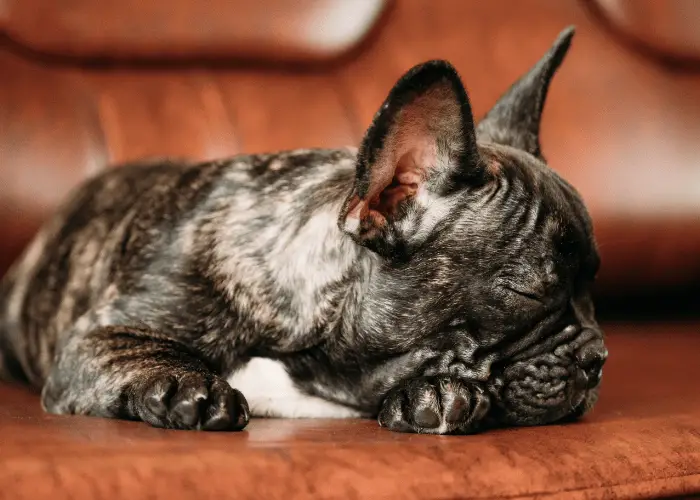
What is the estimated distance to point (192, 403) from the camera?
3.95 feet

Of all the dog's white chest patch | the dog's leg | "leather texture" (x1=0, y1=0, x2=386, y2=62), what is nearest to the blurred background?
"leather texture" (x1=0, y1=0, x2=386, y2=62)

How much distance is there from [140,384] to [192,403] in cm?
12

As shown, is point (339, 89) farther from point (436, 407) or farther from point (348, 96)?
point (436, 407)

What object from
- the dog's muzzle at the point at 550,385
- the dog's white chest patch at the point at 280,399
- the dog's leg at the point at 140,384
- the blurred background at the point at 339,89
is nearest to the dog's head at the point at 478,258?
the dog's muzzle at the point at 550,385

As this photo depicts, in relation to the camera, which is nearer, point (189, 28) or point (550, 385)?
point (550, 385)

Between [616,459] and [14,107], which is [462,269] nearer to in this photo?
[616,459]

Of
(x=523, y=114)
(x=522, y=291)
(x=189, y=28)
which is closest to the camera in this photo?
(x=522, y=291)

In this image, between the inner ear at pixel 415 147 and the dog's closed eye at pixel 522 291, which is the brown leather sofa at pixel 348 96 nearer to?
the dog's closed eye at pixel 522 291

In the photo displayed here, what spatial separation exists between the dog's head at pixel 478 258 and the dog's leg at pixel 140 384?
0.85ft

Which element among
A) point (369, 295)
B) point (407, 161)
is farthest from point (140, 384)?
point (407, 161)

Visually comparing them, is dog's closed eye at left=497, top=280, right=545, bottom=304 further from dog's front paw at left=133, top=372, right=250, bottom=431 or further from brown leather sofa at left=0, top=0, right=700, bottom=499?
brown leather sofa at left=0, top=0, right=700, bottom=499

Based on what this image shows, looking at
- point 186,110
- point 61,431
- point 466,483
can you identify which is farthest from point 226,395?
point 186,110

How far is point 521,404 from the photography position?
52.1 inches

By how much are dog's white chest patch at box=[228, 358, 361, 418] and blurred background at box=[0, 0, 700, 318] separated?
0.85 meters
